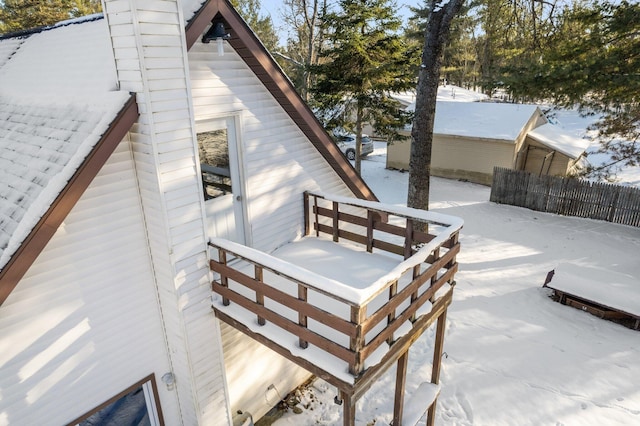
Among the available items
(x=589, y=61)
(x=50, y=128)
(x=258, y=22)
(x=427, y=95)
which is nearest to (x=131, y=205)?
(x=50, y=128)

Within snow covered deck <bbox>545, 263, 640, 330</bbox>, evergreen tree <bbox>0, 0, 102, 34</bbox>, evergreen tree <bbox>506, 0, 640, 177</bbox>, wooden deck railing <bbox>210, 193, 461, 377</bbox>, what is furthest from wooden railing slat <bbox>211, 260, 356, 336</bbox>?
evergreen tree <bbox>0, 0, 102, 34</bbox>

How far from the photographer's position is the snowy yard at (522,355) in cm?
626

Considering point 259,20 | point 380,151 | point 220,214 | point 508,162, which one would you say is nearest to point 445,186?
point 508,162

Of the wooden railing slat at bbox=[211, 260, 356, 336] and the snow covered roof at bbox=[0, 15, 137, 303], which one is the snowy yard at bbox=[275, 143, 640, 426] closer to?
the wooden railing slat at bbox=[211, 260, 356, 336]

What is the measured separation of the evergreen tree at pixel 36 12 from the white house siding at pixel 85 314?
68.6 feet

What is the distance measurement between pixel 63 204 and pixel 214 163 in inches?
85.8

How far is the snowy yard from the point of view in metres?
6.26

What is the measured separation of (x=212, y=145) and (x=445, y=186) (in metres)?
15.0

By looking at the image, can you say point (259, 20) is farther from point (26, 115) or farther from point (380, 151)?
point (26, 115)

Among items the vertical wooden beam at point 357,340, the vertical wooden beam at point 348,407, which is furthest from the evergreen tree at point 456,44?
the vertical wooden beam at point 348,407

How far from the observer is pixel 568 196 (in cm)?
1426

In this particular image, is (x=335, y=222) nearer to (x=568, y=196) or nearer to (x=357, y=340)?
(x=357, y=340)

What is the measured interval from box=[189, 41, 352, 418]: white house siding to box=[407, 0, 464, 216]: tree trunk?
3.39 m

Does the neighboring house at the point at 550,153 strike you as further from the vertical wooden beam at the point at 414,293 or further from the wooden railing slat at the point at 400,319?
the vertical wooden beam at the point at 414,293
